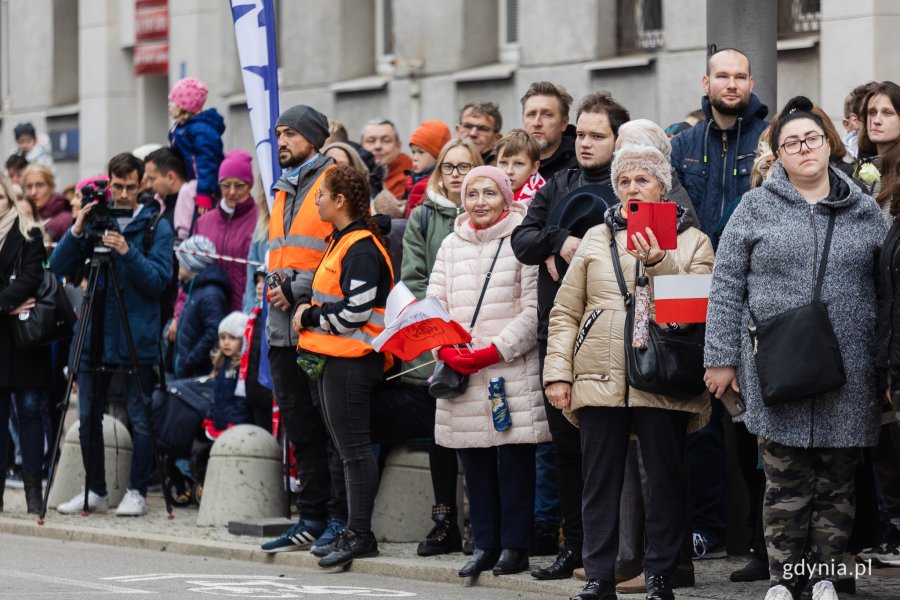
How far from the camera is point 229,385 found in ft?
42.2

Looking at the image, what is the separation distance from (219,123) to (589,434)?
7.38 m

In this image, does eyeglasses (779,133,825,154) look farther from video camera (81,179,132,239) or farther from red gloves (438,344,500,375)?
video camera (81,179,132,239)

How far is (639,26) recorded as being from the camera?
17109 millimetres

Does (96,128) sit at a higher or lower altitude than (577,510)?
higher

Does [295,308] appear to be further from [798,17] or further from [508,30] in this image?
[508,30]

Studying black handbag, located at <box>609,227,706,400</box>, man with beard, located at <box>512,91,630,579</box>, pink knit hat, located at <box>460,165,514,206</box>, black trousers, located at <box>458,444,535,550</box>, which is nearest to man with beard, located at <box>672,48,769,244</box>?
man with beard, located at <box>512,91,630,579</box>

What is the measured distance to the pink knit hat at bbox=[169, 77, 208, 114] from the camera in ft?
49.0

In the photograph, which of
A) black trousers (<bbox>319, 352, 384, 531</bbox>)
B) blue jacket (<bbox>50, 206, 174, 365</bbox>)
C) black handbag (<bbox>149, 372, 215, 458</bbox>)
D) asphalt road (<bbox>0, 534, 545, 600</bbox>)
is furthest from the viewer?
black handbag (<bbox>149, 372, 215, 458</bbox>)

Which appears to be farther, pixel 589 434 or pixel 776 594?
pixel 589 434

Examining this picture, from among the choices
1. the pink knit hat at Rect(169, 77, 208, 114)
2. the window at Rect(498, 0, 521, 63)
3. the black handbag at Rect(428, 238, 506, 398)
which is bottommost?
the black handbag at Rect(428, 238, 506, 398)

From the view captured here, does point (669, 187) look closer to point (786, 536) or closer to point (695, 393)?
point (695, 393)

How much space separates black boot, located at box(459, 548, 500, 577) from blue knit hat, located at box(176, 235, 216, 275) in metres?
4.84

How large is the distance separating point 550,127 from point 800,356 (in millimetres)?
2973

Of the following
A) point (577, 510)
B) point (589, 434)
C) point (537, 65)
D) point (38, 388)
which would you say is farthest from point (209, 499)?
point (537, 65)
